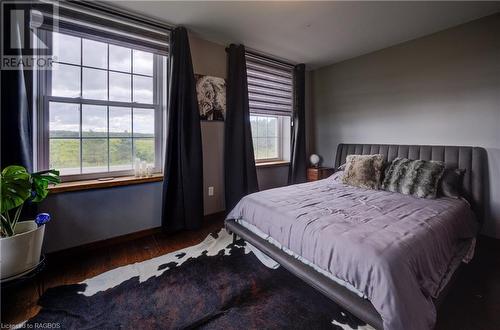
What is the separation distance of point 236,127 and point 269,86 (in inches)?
39.5

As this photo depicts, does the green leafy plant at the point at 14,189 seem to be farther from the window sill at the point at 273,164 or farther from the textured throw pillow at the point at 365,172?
the textured throw pillow at the point at 365,172

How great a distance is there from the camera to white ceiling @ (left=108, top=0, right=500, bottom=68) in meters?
2.18

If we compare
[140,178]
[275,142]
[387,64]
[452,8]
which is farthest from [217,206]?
[452,8]

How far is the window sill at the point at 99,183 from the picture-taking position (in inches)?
81.6

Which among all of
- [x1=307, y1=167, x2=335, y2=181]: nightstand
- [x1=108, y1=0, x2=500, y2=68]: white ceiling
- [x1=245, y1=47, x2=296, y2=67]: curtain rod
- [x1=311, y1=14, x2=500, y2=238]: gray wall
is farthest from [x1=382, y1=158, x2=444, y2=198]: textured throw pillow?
[x1=245, y1=47, x2=296, y2=67]: curtain rod

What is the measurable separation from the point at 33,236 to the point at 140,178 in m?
1.08

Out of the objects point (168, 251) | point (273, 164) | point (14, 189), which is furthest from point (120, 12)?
point (273, 164)

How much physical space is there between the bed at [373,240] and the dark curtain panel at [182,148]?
65 cm

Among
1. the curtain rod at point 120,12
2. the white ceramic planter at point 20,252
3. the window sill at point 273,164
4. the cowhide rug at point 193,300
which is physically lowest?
the cowhide rug at point 193,300

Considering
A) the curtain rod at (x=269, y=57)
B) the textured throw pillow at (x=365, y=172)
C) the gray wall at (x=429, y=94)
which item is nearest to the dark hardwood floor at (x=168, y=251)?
the gray wall at (x=429, y=94)

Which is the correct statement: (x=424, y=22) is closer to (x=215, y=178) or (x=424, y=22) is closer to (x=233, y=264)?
(x=215, y=178)

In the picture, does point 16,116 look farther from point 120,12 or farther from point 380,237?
point 380,237

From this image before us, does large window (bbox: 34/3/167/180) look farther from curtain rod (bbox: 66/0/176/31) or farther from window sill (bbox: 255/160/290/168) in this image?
window sill (bbox: 255/160/290/168)

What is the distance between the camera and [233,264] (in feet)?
6.61
